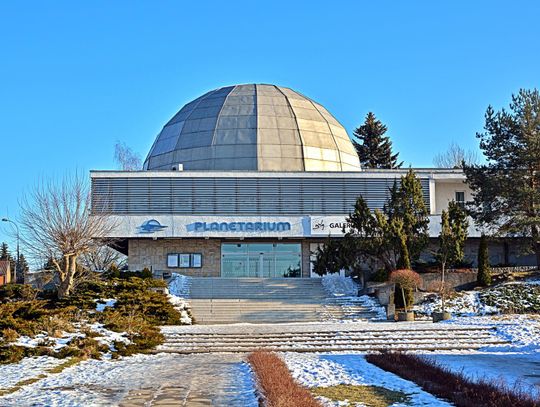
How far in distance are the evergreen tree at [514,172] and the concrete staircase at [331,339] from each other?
1447cm

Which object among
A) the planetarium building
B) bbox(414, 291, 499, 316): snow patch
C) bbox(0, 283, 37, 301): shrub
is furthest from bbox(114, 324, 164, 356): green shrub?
the planetarium building

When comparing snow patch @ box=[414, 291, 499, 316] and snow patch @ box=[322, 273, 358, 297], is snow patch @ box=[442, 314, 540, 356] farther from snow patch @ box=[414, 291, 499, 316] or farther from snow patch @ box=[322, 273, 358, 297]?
snow patch @ box=[322, 273, 358, 297]

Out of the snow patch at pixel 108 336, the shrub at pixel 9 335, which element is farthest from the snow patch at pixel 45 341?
the snow patch at pixel 108 336

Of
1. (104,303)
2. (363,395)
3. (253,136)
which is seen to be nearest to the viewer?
(363,395)

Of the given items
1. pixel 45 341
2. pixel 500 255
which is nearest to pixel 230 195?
pixel 500 255

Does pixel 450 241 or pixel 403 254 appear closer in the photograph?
pixel 450 241

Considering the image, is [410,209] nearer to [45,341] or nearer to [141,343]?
[141,343]

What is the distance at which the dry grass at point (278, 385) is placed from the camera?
8477 millimetres

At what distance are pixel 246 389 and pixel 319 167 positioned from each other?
3882 centimetres

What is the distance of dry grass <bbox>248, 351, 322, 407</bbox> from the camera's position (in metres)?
8.48

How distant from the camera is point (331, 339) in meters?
18.4

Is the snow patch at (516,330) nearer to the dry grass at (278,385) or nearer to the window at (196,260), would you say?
the dry grass at (278,385)

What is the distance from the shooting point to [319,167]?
48750 mm

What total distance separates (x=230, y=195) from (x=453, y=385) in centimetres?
3361
